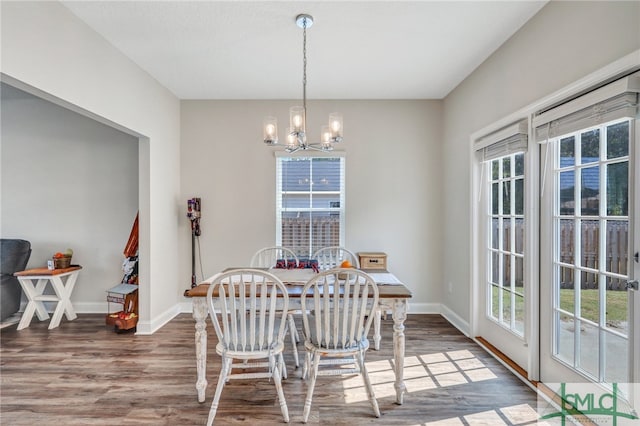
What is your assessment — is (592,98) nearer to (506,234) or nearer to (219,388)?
(506,234)

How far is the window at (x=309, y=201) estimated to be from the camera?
14.0 feet

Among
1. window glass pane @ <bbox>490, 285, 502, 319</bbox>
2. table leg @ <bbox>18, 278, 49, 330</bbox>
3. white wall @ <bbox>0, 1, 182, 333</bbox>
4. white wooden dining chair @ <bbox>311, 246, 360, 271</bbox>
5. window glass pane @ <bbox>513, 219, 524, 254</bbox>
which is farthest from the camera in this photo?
table leg @ <bbox>18, 278, 49, 330</bbox>

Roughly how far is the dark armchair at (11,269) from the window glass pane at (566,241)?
5.57 meters

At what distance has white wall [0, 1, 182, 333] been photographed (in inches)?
80.5

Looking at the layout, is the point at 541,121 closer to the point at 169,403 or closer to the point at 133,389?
the point at 169,403

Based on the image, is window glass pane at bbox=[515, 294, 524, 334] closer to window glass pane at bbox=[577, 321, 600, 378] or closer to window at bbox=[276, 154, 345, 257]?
window glass pane at bbox=[577, 321, 600, 378]

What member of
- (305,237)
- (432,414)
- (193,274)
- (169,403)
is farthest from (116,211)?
(432,414)

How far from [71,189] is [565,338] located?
17.9 ft

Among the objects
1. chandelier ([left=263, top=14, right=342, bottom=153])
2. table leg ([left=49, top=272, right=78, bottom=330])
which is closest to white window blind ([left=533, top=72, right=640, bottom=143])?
chandelier ([left=263, top=14, right=342, bottom=153])

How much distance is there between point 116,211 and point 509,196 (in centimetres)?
457

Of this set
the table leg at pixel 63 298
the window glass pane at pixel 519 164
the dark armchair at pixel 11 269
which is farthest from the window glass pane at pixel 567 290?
the dark armchair at pixel 11 269

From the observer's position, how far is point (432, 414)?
83.0 inches

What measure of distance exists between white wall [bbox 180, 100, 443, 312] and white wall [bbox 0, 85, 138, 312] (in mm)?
820

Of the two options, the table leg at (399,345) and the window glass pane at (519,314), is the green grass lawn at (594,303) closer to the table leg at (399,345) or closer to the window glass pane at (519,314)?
the window glass pane at (519,314)
